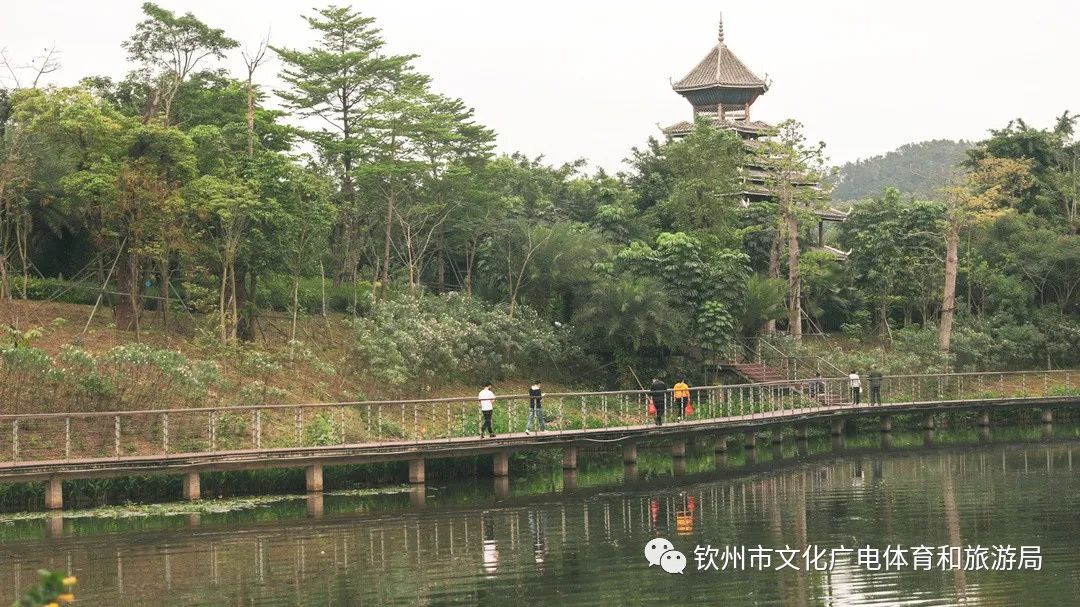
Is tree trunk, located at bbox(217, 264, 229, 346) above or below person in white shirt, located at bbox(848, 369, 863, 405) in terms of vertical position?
above

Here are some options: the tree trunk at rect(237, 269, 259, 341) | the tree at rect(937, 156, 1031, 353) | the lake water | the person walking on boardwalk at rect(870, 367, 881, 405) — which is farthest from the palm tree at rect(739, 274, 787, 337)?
the tree trunk at rect(237, 269, 259, 341)

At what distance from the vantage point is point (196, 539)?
2456cm

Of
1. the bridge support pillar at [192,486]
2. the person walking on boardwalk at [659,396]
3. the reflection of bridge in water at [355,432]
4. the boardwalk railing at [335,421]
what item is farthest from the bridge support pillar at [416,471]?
the person walking on boardwalk at [659,396]

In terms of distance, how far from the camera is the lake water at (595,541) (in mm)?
19312

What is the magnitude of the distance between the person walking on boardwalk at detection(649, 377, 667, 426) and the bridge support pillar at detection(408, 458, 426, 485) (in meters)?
7.09

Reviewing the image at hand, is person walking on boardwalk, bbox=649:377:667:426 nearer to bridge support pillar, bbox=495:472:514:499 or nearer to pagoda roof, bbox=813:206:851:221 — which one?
bridge support pillar, bbox=495:472:514:499

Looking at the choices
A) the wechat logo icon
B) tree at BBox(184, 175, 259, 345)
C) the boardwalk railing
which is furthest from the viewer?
tree at BBox(184, 175, 259, 345)

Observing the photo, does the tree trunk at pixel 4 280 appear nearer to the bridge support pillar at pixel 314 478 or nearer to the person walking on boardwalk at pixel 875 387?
the bridge support pillar at pixel 314 478

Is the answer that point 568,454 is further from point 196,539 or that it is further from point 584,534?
point 196,539

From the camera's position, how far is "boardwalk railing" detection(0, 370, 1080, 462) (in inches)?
1163

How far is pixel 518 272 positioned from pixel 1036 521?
77.2 feet

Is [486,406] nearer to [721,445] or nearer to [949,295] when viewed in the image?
[721,445]

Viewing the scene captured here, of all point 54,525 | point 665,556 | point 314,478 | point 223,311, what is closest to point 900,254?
point 223,311

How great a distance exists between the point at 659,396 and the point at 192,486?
46.5 feet
